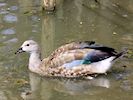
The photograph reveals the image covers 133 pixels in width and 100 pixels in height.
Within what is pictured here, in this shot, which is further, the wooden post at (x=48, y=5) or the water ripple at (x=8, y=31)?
the wooden post at (x=48, y=5)

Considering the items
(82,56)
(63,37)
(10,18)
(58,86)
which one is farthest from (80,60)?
(10,18)

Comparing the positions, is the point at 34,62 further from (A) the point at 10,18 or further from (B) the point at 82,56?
(A) the point at 10,18

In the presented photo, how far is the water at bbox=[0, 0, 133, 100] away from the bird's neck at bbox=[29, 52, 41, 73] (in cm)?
12

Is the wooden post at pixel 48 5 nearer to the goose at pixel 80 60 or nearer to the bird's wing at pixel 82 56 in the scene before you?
the goose at pixel 80 60

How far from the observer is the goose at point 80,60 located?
9227mm

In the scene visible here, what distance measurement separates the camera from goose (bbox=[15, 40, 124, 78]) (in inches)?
363

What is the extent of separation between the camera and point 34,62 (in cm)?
964

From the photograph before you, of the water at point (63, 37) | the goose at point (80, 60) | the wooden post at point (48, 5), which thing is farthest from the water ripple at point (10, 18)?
the goose at point (80, 60)

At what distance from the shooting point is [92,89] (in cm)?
884

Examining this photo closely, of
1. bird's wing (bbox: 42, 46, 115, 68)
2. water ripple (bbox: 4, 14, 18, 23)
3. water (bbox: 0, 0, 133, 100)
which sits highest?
bird's wing (bbox: 42, 46, 115, 68)

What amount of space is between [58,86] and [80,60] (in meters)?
0.66

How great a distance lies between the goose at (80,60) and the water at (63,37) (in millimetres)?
153

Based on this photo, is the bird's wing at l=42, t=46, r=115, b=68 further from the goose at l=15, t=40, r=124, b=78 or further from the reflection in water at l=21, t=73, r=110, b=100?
the reflection in water at l=21, t=73, r=110, b=100

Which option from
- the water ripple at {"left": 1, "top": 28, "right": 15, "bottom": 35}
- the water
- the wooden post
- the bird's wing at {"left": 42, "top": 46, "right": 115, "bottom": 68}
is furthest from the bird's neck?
the wooden post
